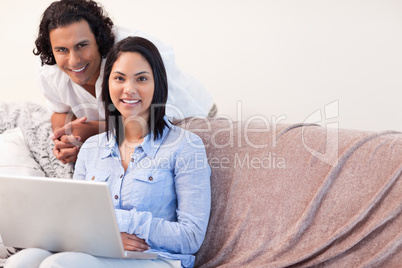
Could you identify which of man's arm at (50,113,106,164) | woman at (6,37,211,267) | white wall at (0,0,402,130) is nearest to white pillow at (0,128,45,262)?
man's arm at (50,113,106,164)

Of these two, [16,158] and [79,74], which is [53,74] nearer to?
[79,74]

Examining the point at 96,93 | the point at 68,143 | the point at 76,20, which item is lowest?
the point at 68,143

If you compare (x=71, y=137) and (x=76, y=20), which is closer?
(x=76, y=20)

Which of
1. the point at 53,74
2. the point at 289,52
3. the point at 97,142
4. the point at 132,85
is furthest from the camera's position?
the point at 289,52

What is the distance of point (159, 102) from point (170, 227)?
40cm

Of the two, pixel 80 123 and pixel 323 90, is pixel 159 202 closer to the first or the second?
pixel 80 123

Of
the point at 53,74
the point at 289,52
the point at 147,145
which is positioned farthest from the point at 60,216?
the point at 289,52

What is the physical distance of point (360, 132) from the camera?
1.53 meters

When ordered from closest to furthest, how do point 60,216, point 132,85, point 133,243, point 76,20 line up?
1. point 60,216
2. point 133,243
3. point 132,85
4. point 76,20

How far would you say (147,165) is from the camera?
1.49 m

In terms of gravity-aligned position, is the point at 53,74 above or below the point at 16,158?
above

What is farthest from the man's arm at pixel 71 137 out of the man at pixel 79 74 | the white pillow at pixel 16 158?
the white pillow at pixel 16 158

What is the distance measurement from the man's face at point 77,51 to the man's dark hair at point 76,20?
0.05ft

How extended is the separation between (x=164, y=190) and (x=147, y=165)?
9 cm
